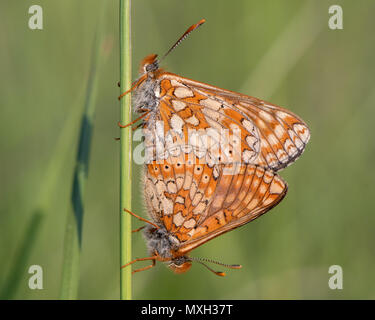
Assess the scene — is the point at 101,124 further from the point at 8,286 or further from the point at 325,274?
the point at 325,274

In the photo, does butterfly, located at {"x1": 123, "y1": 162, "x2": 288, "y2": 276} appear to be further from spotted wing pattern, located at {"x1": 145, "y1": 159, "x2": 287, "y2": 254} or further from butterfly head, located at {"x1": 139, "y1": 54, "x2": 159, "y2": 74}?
butterfly head, located at {"x1": 139, "y1": 54, "x2": 159, "y2": 74}

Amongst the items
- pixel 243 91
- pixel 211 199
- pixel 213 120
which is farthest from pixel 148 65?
pixel 243 91

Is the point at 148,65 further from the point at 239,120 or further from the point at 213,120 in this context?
the point at 239,120

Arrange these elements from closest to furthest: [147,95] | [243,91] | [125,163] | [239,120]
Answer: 1. [125,163]
2. [147,95]
3. [239,120]
4. [243,91]

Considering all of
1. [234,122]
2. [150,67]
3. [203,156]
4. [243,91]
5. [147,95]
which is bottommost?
[203,156]

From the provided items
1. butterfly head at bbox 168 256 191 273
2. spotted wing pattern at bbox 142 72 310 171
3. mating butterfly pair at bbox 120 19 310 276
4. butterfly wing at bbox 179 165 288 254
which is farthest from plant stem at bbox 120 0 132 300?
butterfly head at bbox 168 256 191 273

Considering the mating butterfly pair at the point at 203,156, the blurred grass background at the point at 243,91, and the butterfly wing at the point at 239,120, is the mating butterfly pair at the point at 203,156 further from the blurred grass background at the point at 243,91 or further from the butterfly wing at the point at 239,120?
the blurred grass background at the point at 243,91

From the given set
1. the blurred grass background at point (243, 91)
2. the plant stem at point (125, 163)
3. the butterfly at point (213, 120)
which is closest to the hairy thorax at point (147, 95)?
the butterfly at point (213, 120)

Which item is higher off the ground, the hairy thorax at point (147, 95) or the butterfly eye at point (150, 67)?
the butterfly eye at point (150, 67)
